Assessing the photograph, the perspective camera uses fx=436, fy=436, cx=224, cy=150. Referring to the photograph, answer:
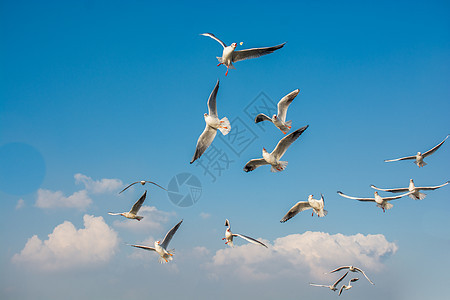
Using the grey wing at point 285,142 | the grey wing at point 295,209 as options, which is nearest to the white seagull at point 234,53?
the grey wing at point 285,142

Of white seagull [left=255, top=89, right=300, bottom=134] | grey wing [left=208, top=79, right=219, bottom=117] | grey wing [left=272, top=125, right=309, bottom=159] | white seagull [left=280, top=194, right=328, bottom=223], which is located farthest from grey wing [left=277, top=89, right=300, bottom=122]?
white seagull [left=280, top=194, right=328, bottom=223]

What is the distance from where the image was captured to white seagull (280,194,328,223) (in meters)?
19.2

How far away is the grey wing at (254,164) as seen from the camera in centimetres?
1900

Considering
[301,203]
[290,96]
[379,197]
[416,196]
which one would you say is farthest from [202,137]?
[416,196]

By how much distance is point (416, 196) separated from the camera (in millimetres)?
22391

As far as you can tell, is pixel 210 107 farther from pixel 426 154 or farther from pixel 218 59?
pixel 426 154

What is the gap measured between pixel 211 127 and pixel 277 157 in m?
3.08

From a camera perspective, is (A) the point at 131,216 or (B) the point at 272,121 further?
(A) the point at 131,216

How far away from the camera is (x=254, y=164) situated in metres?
19.3

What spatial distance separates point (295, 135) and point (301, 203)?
4215mm

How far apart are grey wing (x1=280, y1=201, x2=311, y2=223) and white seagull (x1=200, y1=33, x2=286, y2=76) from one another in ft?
23.3

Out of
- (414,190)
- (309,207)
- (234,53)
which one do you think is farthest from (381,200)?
(234,53)

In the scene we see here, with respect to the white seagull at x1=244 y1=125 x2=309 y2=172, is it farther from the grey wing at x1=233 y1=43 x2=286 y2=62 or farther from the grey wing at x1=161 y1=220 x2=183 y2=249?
the grey wing at x1=161 y1=220 x2=183 y2=249

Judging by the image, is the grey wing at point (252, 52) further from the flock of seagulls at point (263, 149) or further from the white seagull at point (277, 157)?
the white seagull at point (277, 157)
